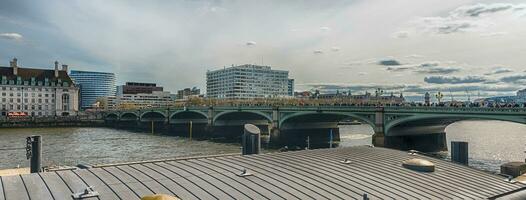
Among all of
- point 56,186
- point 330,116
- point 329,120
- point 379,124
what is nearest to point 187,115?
point 329,120

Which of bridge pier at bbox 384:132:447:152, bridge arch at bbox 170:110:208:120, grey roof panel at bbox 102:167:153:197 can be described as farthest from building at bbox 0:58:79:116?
grey roof panel at bbox 102:167:153:197

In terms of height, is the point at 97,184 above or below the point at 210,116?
above

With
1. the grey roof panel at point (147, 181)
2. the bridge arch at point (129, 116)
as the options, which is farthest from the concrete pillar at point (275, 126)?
the bridge arch at point (129, 116)

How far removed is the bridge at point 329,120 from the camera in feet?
207

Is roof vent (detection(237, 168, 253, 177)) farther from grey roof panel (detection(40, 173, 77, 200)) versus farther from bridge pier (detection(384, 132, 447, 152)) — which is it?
bridge pier (detection(384, 132, 447, 152))

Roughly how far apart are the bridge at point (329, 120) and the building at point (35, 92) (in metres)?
55.9

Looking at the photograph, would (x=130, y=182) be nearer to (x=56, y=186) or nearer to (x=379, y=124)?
(x=56, y=186)

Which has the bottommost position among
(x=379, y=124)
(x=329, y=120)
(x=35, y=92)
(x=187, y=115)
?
(x=329, y=120)

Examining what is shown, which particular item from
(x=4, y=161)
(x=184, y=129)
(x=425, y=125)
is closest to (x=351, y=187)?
(x=4, y=161)

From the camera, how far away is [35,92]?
604 feet

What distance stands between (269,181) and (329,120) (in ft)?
297

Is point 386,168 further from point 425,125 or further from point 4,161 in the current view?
point 425,125

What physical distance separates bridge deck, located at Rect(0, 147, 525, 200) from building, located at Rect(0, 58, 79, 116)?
185m

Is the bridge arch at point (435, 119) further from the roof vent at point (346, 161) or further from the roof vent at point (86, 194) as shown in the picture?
the roof vent at point (86, 194)
